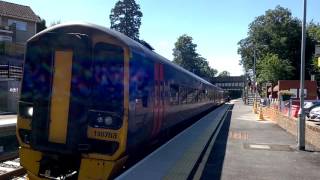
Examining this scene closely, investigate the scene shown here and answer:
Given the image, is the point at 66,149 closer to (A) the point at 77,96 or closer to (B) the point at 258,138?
(A) the point at 77,96

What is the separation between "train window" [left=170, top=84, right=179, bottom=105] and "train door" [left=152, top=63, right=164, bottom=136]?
6.12ft

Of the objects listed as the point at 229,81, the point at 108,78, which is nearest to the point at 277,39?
the point at 229,81

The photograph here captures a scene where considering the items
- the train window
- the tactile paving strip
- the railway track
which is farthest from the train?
the tactile paving strip

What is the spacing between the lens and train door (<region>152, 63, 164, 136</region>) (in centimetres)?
1160

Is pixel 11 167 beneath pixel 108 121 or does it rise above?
beneath

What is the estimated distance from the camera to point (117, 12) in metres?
100

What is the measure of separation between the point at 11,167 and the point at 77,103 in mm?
3778

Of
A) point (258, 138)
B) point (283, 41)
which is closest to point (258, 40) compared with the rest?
point (283, 41)

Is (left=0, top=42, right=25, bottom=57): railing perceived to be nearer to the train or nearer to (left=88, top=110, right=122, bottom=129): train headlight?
the train

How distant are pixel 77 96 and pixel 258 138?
483 inches

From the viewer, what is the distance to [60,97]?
8211 mm

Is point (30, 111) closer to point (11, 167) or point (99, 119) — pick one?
point (99, 119)

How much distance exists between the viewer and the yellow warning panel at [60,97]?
8.14m

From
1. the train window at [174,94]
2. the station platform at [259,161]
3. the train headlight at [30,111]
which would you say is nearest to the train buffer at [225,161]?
the station platform at [259,161]
